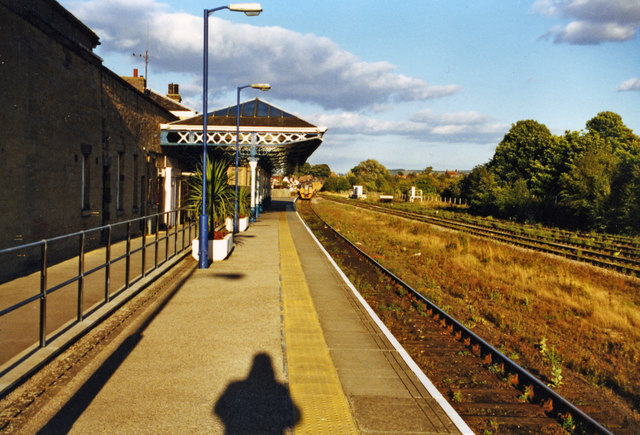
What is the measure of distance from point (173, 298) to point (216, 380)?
4.61 m

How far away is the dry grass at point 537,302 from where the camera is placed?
783 cm

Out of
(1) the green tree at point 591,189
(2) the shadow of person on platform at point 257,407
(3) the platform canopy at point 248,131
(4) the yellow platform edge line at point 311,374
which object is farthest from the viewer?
(1) the green tree at point 591,189

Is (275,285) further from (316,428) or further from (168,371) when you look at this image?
(316,428)

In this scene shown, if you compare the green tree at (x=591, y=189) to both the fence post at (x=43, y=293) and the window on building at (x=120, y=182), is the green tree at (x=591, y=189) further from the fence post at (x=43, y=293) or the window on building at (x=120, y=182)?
the fence post at (x=43, y=293)

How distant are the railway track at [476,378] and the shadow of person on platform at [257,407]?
2.09 metres

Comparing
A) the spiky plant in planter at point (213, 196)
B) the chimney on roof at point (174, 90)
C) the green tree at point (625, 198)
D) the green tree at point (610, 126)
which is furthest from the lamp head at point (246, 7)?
the green tree at point (610, 126)

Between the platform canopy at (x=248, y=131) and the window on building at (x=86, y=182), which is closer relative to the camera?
the window on building at (x=86, y=182)

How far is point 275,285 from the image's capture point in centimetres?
1166

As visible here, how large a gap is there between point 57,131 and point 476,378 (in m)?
12.4

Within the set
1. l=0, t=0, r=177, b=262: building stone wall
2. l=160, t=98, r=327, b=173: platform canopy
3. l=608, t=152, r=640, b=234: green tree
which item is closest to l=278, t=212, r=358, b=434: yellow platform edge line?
l=0, t=0, r=177, b=262: building stone wall

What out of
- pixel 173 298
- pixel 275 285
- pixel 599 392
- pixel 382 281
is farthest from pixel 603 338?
pixel 173 298

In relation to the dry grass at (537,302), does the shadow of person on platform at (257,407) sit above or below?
above

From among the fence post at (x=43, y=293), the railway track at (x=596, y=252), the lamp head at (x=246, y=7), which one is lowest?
the railway track at (x=596, y=252)

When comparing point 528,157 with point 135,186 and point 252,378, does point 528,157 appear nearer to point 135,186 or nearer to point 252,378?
point 135,186
